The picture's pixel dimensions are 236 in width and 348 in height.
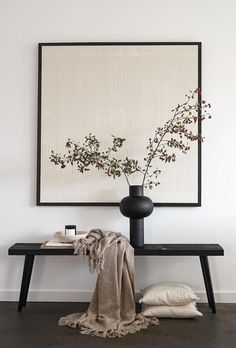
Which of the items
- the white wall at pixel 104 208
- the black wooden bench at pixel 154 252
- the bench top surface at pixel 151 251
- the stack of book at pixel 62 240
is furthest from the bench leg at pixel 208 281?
the stack of book at pixel 62 240

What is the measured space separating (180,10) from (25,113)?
158cm

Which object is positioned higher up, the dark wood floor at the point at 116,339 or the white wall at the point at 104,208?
the white wall at the point at 104,208

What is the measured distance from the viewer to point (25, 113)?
2.95 metres

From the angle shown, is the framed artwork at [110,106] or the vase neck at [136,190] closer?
the vase neck at [136,190]

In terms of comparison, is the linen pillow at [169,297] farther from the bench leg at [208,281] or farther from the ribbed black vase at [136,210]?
the ribbed black vase at [136,210]

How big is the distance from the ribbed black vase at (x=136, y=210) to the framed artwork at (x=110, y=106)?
9.2 inches

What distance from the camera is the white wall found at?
2914mm

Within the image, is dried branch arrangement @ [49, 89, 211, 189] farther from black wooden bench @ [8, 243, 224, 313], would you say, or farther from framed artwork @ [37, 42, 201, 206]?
black wooden bench @ [8, 243, 224, 313]

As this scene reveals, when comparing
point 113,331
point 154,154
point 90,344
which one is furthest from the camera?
point 154,154

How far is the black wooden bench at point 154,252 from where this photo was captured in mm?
2584

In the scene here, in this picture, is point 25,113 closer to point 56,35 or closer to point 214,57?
point 56,35

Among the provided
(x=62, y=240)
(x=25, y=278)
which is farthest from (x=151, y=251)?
(x=25, y=278)

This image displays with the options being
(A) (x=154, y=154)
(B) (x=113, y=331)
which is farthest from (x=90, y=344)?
(A) (x=154, y=154)

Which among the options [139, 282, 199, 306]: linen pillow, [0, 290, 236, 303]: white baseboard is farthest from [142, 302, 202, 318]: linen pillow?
[0, 290, 236, 303]: white baseboard
